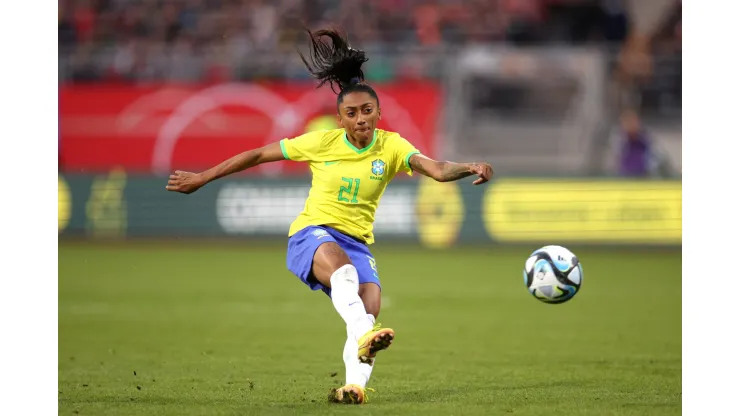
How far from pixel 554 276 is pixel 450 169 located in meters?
1.58

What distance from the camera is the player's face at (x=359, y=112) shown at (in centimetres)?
726

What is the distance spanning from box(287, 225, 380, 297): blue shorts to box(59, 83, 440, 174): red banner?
14.7 m

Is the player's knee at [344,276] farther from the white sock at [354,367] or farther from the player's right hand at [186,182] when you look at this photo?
the player's right hand at [186,182]

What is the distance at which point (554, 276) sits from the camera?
8.15 m

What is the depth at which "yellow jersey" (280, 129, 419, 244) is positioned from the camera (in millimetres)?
7402

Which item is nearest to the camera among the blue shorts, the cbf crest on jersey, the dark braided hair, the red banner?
the blue shorts

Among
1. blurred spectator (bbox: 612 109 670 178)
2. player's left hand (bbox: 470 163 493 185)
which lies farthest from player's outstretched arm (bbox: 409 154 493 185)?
blurred spectator (bbox: 612 109 670 178)

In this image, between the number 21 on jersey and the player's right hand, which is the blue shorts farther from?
the player's right hand

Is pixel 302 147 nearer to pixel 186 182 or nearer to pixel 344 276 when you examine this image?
pixel 186 182

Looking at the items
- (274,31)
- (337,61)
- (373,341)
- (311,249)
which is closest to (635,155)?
(274,31)

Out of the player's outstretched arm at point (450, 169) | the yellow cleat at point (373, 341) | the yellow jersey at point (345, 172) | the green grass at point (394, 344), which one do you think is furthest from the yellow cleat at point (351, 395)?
the player's outstretched arm at point (450, 169)
